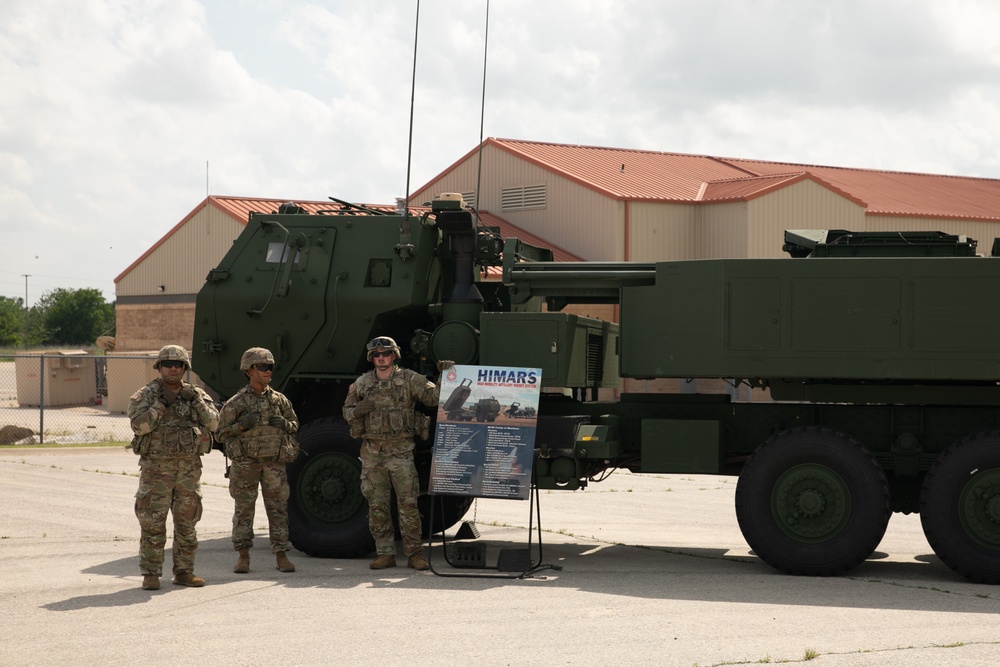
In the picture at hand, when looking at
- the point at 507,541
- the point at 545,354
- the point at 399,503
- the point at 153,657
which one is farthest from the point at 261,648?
the point at 507,541

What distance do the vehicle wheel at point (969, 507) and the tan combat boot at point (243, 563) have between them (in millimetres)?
5276

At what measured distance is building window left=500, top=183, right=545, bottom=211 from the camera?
123ft

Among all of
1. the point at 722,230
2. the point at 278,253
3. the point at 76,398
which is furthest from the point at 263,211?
the point at 278,253

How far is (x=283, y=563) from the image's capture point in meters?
10.5

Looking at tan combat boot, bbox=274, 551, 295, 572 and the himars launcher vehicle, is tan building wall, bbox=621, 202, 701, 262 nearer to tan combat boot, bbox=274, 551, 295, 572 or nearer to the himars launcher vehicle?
the himars launcher vehicle


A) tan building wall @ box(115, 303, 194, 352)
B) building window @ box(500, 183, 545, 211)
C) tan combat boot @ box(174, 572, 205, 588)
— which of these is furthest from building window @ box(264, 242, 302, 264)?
tan building wall @ box(115, 303, 194, 352)

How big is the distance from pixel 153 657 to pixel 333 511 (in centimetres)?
409

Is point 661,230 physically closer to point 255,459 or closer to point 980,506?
point 980,506

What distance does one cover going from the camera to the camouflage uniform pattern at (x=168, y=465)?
9500 mm

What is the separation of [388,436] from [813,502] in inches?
133

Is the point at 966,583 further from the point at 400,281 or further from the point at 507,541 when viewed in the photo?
the point at 400,281

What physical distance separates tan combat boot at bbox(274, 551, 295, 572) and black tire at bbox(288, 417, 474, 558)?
76cm

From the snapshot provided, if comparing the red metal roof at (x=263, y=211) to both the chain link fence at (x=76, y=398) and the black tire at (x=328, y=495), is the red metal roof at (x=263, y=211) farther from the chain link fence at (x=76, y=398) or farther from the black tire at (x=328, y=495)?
the black tire at (x=328, y=495)

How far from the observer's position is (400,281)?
11.6m
